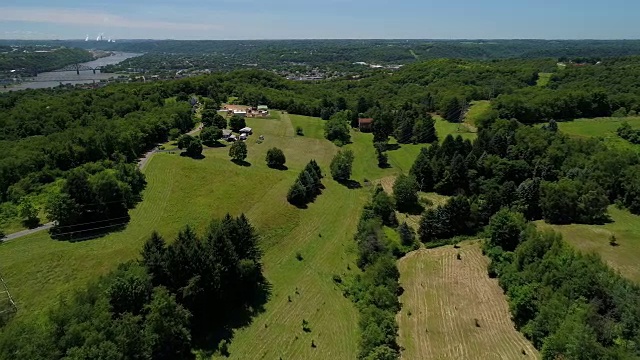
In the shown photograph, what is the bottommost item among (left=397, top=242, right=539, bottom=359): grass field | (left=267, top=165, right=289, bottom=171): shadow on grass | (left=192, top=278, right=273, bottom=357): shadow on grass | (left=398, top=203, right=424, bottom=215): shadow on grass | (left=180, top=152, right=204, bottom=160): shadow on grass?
(left=192, top=278, right=273, bottom=357): shadow on grass

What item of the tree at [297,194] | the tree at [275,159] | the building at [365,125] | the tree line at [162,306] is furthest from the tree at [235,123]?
the tree line at [162,306]

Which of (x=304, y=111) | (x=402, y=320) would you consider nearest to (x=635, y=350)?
(x=402, y=320)

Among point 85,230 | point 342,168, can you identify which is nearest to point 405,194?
point 342,168

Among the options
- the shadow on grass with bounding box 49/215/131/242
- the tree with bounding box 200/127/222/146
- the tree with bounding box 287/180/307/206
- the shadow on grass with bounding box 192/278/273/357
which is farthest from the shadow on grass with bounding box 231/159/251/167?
the shadow on grass with bounding box 192/278/273/357

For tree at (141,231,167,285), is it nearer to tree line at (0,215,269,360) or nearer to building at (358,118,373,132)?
tree line at (0,215,269,360)

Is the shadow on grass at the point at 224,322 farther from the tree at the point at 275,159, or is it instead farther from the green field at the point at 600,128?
the green field at the point at 600,128

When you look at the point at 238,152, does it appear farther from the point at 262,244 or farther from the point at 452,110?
the point at 452,110

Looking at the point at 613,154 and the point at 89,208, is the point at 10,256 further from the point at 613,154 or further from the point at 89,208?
the point at 613,154

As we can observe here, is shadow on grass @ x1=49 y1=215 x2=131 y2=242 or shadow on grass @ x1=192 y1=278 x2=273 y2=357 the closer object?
shadow on grass @ x1=192 y1=278 x2=273 y2=357
